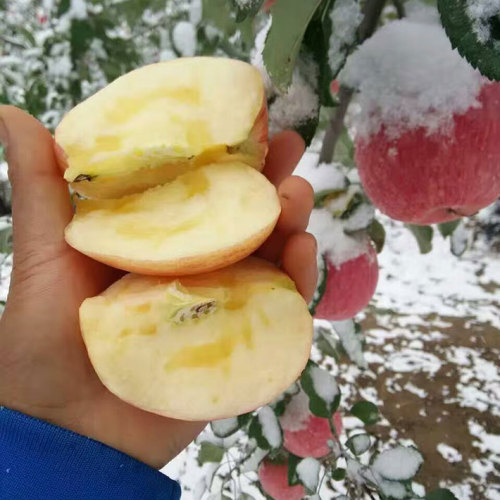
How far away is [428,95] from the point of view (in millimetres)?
603

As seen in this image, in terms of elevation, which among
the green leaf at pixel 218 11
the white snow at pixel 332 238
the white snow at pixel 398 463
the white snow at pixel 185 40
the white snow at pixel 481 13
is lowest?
the white snow at pixel 398 463

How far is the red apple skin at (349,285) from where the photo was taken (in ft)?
2.51

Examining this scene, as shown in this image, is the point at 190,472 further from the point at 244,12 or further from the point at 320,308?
the point at 244,12

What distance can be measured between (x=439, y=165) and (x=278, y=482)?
65 cm

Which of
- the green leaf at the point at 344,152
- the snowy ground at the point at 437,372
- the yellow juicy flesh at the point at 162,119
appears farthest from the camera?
the snowy ground at the point at 437,372

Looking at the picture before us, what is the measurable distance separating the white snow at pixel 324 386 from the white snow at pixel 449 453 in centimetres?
123

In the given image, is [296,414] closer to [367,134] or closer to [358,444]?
[358,444]

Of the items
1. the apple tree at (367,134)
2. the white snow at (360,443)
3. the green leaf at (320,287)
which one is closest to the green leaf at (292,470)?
the apple tree at (367,134)

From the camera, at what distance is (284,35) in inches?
19.8

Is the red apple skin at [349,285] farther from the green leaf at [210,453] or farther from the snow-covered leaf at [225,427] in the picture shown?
the green leaf at [210,453]

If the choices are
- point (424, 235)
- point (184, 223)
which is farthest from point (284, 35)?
point (424, 235)

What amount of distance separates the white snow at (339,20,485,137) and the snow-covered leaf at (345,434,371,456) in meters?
0.46

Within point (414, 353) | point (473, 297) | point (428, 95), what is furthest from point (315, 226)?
point (473, 297)

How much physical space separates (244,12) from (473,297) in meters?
2.53
